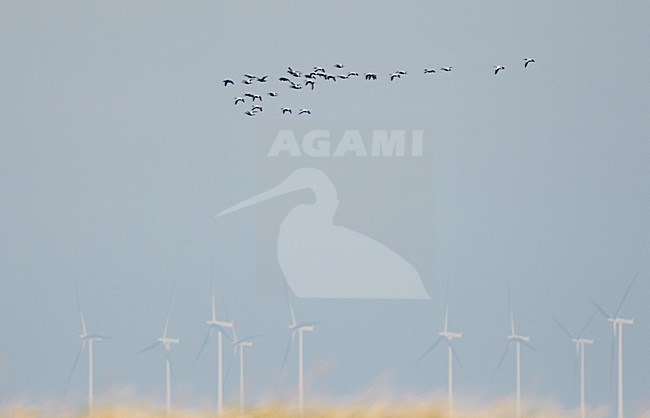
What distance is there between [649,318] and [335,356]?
5.09 ft

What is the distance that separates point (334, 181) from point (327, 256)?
38cm

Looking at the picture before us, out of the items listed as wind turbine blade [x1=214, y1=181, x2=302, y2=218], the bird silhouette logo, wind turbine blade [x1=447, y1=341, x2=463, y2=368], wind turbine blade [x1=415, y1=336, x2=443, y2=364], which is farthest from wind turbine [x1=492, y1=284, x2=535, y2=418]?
wind turbine blade [x1=214, y1=181, x2=302, y2=218]

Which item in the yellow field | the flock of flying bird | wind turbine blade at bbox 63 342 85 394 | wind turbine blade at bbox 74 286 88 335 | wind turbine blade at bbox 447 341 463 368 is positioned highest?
the flock of flying bird

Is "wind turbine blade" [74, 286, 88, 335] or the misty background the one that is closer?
the misty background

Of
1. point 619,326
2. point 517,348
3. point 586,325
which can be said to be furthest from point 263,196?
point 619,326

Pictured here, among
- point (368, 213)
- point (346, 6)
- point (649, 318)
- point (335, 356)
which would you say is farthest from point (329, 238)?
point (649, 318)

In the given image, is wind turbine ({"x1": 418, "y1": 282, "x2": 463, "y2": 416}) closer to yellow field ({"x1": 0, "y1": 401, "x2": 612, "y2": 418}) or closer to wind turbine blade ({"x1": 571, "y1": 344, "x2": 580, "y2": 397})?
yellow field ({"x1": 0, "y1": 401, "x2": 612, "y2": 418})

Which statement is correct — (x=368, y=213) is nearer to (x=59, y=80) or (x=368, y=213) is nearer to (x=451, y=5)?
(x=451, y=5)

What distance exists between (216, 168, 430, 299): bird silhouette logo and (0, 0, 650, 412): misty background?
5cm

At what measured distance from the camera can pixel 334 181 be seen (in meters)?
4.80

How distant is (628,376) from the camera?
4742 millimetres

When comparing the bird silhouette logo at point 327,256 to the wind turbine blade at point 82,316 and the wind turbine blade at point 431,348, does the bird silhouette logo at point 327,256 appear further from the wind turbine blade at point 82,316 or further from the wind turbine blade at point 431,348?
the wind turbine blade at point 82,316

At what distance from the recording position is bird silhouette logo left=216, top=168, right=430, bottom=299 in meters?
4.79

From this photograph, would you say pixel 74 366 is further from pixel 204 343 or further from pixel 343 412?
pixel 343 412
